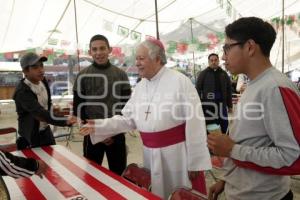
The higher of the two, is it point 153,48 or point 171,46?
point 171,46

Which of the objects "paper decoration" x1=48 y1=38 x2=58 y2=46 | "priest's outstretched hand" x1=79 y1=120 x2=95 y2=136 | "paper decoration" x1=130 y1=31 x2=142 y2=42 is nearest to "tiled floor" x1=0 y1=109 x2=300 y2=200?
"priest's outstretched hand" x1=79 y1=120 x2=95 y2=136

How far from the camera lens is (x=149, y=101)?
76.4 inches

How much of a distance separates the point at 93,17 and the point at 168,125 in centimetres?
537

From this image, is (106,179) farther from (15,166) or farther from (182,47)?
(182,47)

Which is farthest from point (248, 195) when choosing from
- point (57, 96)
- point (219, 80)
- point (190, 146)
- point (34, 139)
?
point (57, 96)

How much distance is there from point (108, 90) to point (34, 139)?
2.39 feet

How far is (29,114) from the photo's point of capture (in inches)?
92.0

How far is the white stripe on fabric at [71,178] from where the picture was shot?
1401mm

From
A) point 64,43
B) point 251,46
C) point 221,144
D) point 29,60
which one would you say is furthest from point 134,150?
point 251,46

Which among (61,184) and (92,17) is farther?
(92,17)

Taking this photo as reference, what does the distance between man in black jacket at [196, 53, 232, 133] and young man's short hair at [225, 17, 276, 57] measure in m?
3.17

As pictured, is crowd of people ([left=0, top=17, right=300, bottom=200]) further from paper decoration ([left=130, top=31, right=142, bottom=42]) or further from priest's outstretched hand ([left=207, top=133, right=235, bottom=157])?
paper decoration ([left=130, top=31, right=142, bottom=42])

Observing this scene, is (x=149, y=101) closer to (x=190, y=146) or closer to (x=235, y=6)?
(x=190, y=146)

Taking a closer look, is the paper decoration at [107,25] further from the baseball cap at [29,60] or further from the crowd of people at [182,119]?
the baseball cap at [29,60]
